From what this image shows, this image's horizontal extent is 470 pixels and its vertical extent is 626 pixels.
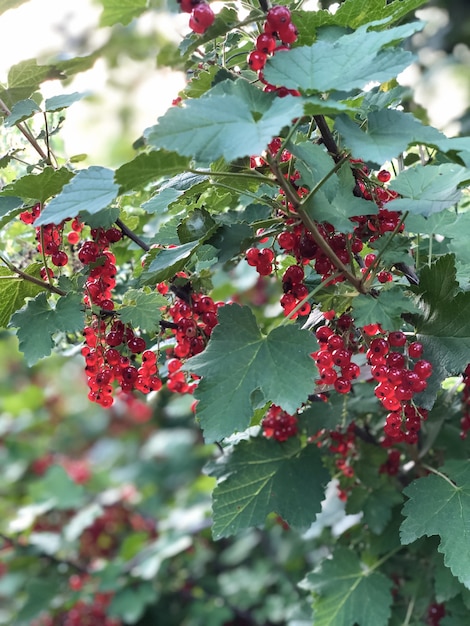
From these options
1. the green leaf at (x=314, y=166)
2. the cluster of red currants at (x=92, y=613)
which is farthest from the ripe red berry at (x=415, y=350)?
the cluster of red currants at (x=92, y=613)

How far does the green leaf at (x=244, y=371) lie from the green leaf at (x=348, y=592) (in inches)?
22.7

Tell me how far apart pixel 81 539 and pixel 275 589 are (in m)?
0.80

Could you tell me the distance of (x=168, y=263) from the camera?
968 mm

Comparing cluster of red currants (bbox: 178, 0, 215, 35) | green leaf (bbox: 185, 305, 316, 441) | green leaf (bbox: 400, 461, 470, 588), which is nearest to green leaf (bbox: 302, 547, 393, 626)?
green leaf (bbox: 400, 461, 470, 588)

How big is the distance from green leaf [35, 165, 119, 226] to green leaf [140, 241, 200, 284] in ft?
0.49

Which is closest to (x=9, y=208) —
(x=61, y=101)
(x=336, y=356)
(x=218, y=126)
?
(x=61, y=101)

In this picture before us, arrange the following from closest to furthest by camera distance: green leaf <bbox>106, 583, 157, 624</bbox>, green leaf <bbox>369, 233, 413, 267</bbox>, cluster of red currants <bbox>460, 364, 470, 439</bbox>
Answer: green leaf <bbox>369, 233, 413, 267</bbox>, cluster of red currants <bbox>460, 364, 470, 439</bbox>, green leaf <bbox>106, 583, 157, 624</bbox>

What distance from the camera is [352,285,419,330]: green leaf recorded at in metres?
0.87

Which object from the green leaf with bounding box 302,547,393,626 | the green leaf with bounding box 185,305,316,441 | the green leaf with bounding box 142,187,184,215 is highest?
the green leaf with bounding box 142,187,184,215

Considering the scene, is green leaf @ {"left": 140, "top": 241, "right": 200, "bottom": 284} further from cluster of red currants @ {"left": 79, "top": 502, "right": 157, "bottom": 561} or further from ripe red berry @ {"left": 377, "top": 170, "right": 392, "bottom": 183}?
cluster of red currants @ {"left": 79, "top": 502, "right": 157, "bottom": 561}

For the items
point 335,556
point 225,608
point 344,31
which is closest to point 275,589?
point 225,608

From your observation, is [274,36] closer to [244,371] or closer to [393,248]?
[393,248]

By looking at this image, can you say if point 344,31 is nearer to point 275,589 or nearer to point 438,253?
point 438,253

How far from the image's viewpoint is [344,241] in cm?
99
